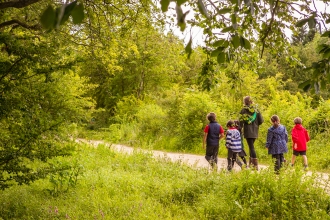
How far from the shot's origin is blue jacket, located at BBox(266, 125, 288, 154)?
7.98 metres

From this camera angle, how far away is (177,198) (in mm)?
6316

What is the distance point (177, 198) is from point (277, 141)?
10.3ft

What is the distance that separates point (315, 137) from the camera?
11.5 m

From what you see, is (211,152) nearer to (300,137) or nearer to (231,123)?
(231,123)

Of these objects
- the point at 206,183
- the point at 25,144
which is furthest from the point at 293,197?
the point at 25,144

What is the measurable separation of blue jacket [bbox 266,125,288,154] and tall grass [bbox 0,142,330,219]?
187 cm

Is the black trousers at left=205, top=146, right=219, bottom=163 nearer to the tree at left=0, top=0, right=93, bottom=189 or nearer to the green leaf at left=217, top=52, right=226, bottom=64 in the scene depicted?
the tree at left=0, top=0, right=93, bottom=189

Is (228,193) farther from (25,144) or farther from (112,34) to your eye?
(112,34)

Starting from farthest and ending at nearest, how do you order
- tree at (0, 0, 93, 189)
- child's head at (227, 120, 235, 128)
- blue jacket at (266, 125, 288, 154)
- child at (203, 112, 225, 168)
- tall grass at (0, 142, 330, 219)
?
1. child at (203, 112, 225, 168)
2. child's head at (227, 120, 235, 128)
3. blue jacket at (266, 125, 288, 154)
4. tall grass at (0, 142, 330, 219)
5. tree at (0, 0, 93, 189)

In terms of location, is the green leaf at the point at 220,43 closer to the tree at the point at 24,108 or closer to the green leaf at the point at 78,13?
the green leaf at the point at 78,13

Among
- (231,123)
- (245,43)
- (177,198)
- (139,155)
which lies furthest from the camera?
(139,155)

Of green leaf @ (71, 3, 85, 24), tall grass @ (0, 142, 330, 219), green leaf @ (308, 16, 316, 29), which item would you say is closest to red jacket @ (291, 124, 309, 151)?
tall grass @ (0, 142, 330, 219)

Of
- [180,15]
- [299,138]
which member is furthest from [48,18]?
[299,138]

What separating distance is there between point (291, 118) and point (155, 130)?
6590 mm
